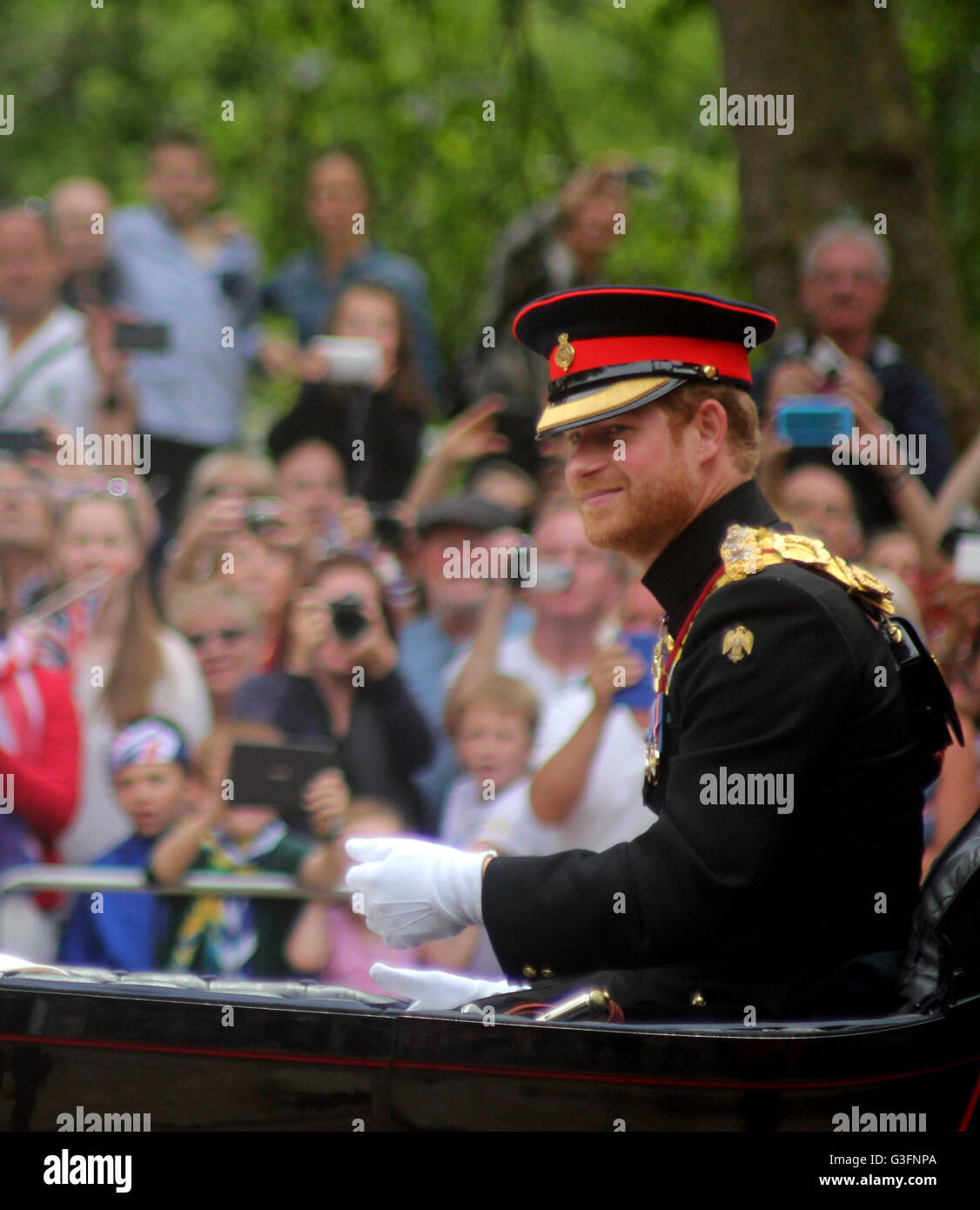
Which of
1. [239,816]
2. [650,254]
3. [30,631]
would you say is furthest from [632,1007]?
[650,254]

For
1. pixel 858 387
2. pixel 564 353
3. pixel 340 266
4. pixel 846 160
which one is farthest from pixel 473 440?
pixel 564 353

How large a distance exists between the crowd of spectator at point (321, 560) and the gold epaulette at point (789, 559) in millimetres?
1757

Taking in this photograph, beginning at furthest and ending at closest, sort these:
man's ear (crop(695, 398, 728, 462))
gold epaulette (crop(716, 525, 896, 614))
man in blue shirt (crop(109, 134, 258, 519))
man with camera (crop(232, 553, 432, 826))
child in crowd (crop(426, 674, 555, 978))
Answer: man in blue shirt (crop(109, 134, 258, 519)) < man with camera (crop(232, 553, 432, 826)) < child in crowd (crop(426, 674, 555, 978)) < man's ear (crop(695, 398, 728, 462)) < gold epaulette (crop(716, 525, 896, 614))

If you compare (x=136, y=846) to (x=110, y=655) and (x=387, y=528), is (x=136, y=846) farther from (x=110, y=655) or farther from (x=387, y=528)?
(x=387, y=528)

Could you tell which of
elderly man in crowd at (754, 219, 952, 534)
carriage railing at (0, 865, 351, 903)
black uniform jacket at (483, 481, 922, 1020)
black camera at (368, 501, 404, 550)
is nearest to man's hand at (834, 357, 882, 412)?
elderly man in crowd at (754, 219, 952, 534)

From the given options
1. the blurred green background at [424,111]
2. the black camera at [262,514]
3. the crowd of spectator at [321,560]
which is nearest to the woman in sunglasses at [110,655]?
the crowd of spectator at [321,560]

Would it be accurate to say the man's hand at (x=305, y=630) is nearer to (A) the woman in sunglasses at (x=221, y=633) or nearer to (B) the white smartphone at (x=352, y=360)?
(A) the woman in sunglasses at (x=221, y=633)

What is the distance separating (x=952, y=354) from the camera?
5891 mm

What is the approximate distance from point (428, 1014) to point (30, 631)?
2959 millimetres

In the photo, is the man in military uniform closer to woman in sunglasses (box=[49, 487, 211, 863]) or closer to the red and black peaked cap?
the red and black peaked cap

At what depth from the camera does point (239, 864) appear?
454 cm

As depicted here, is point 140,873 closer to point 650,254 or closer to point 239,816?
point 239,816

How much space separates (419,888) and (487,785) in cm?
208

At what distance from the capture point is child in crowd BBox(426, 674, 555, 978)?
4.39 m
